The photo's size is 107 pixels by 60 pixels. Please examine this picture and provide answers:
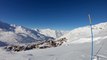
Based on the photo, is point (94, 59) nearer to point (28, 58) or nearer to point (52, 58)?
point (52, 58)

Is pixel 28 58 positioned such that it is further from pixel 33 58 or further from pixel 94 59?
pixel 94 59

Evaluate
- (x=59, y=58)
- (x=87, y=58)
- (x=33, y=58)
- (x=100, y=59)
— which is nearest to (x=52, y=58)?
(x=59, y=58)

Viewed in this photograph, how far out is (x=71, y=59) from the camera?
35.5 ft

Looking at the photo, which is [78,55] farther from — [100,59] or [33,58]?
[33,58]

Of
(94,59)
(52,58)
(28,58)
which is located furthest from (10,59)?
(94,59)

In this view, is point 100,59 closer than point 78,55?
Yes

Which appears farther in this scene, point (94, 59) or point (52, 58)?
point (52, 58)

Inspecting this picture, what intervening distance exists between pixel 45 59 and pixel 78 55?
2560mm

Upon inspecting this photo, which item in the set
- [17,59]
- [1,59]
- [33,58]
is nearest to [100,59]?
[33,58]

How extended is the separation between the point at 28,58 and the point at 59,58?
2329 millimetres

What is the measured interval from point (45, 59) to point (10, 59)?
270cm

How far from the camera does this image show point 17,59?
11383mm

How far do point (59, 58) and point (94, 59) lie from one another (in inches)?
101

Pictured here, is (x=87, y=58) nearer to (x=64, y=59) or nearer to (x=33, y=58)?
(x=64, y=59)
